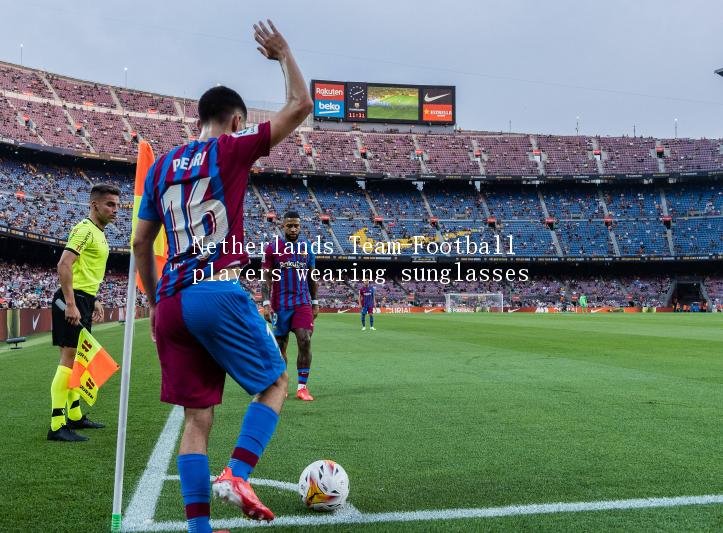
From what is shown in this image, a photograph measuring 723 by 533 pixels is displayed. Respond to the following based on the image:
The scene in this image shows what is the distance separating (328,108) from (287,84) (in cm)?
Answer: 6854

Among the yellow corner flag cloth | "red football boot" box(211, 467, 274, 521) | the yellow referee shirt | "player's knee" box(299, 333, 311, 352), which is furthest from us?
"player's knee" box(299, 333, 311, 352)

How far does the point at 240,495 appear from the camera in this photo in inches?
117

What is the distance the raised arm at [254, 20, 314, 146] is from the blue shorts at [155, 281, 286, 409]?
0.82 meters

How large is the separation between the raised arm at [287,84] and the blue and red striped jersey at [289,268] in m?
5.43

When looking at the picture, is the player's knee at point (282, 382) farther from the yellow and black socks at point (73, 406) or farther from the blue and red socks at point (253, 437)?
the yellow and black socks at point (73, 406)

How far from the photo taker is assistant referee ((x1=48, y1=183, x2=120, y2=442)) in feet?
19.3

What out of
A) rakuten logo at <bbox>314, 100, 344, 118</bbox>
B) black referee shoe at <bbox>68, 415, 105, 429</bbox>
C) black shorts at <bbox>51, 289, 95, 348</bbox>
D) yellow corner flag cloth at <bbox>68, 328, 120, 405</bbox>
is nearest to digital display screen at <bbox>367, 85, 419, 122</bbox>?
rakuten logo at <bbox>314, 100, 344, 118</bbox>

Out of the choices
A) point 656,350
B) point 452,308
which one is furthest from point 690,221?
point 656,350

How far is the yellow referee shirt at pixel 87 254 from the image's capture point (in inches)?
240

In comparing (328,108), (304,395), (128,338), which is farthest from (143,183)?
(328,108)

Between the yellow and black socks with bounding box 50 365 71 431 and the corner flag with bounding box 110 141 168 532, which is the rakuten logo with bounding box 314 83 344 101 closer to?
the yellow and black socks with bounding box 50 365 71 431

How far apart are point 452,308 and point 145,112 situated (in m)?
36.3

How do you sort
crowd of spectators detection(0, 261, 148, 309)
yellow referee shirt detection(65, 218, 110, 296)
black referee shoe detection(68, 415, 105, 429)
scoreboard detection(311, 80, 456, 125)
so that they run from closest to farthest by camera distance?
1. yellow referee shirt detection(65, 218, 110, 296)
2. black referee shoe detection(68, 415, 105, 429)
3. crowd of spectators detection(0, 261, 148, 309)
4. scoreboard detection(311, 80, 456, 125)

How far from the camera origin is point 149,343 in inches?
745
